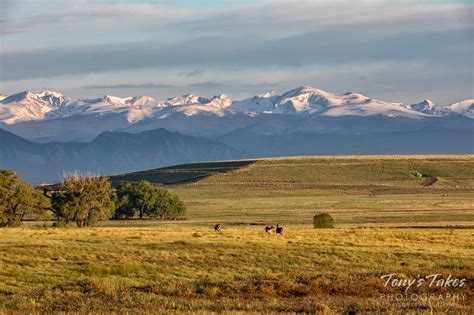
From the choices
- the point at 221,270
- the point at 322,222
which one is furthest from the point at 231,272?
the point at 322,222

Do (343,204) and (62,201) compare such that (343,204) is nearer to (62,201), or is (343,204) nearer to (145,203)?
(145,203)

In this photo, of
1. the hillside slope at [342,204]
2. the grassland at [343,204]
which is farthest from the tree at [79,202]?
the grassland at [343,204]

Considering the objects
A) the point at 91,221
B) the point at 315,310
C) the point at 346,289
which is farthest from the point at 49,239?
the point at 91,221

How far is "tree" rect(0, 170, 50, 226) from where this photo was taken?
83750 mm

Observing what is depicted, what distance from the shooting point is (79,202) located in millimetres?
88562

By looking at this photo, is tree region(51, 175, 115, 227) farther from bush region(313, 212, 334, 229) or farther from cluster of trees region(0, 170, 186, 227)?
bush region(313, 212, 334, 229)

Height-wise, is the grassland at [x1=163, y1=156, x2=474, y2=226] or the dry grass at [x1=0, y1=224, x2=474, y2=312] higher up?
the grassland at [x1=163, y1=156, x2=474, y2=226]

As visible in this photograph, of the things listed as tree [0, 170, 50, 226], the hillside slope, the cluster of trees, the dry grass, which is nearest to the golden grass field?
the dry grass

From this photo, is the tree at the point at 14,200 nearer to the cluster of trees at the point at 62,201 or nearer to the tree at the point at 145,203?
the cluster of trees at the point at 62,201

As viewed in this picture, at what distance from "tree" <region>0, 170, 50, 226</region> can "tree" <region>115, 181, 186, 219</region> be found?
41511mm

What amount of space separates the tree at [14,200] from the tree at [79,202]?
86.9 inches

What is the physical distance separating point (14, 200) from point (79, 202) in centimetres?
694

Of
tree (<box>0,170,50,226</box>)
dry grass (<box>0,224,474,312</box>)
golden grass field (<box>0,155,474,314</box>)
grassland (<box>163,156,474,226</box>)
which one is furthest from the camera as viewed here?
grassland (<box>163,156,474,226</box>)

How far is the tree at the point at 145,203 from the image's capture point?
129 m
